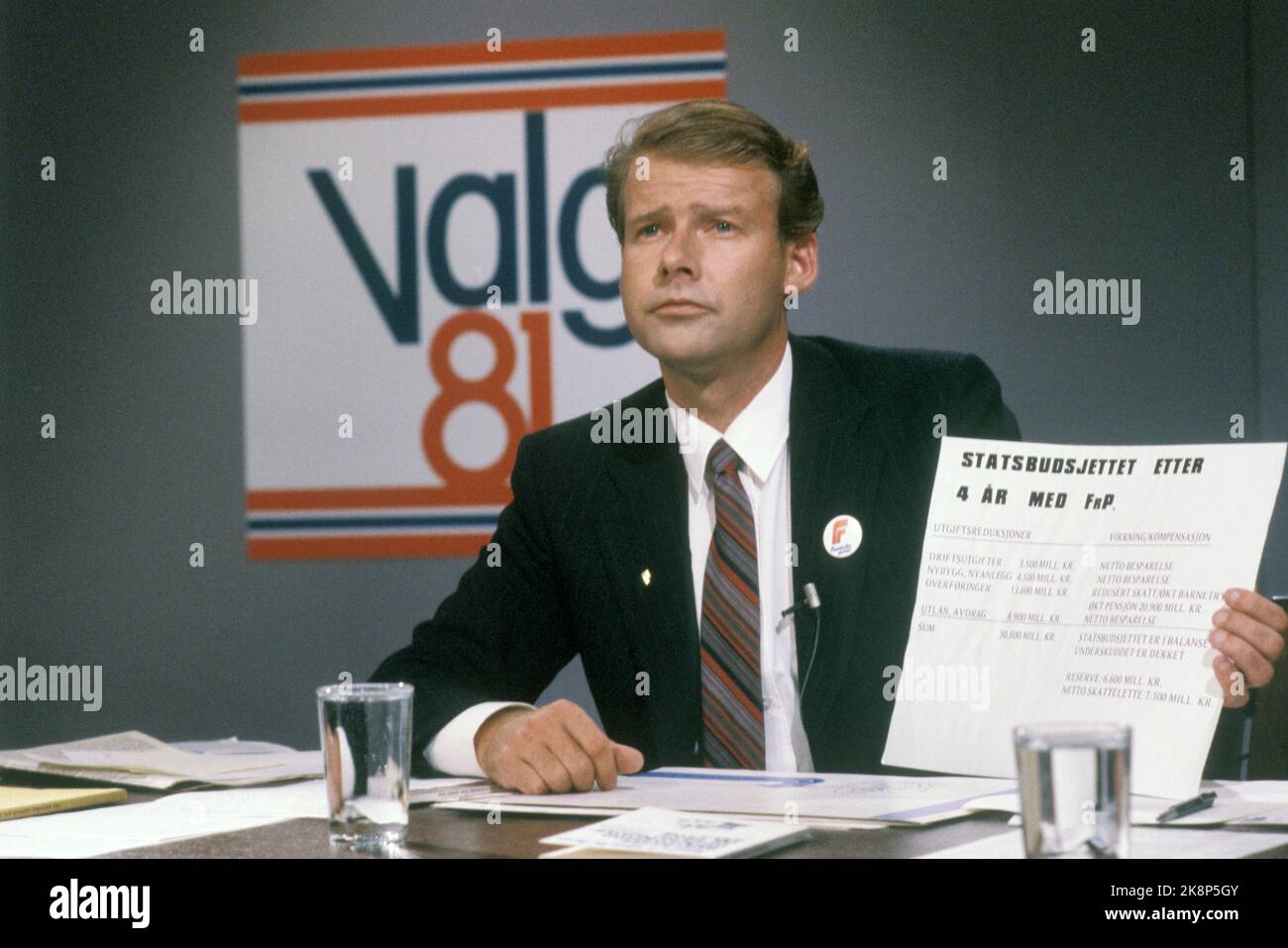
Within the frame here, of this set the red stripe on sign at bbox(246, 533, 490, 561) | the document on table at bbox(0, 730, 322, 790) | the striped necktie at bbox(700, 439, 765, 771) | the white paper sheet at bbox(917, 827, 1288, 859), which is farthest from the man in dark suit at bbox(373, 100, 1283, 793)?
the red stripe on sign at bbox(246, 533, 490, 561)

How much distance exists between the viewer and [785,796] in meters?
1.37

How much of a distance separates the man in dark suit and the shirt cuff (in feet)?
0.20

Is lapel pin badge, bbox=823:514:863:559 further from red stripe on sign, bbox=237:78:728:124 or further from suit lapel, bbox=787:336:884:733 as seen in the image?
red stripe on sign, bbox=237:78:728:124

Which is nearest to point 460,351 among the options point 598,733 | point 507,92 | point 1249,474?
point 507,92

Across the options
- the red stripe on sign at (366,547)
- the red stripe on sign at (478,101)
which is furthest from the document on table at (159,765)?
the red stripe on sign at (478,101)

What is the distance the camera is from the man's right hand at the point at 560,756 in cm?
145

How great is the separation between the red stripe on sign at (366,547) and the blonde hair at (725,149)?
140cm

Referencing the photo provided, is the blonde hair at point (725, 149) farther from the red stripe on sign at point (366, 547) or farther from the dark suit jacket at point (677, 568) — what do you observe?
the red stripe on sign at point (366, 547)

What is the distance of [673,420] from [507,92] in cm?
170

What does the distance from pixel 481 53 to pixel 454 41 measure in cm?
8

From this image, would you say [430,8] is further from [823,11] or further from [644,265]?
[644,265]

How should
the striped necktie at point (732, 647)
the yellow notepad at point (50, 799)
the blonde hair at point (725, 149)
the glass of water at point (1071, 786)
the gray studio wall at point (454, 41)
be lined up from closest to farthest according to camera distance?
the glass of water at point (1071, 786) → the yellow notepad at point (50, 799) → the striped necktie at point (732, 647) → the blonde hair at point (725, 149) → the gray studio wall at point (454, 41)

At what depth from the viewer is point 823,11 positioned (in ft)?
11.5

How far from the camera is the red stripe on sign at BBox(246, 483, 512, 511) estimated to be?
361cm
